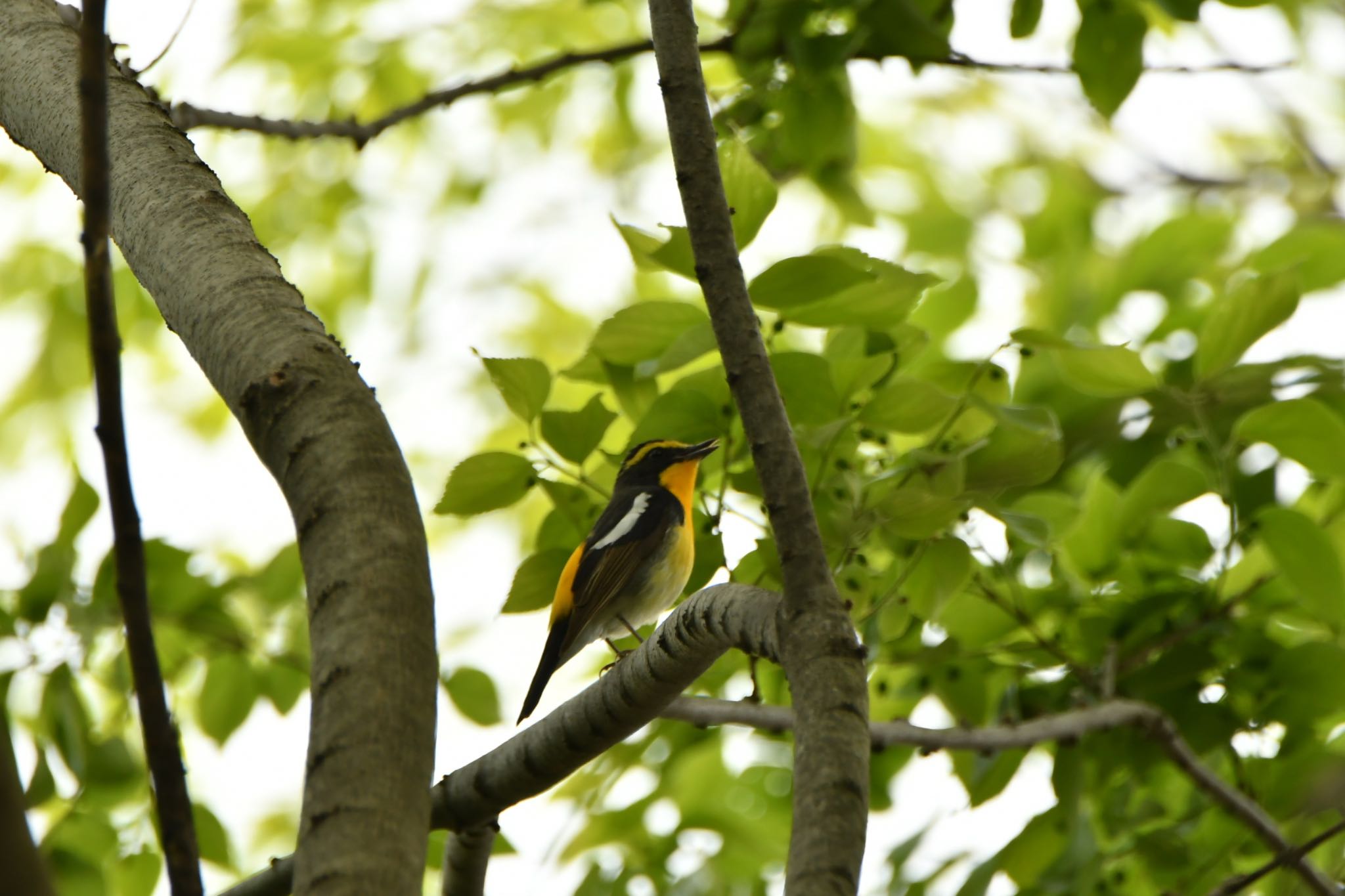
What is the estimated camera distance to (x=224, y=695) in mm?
3205

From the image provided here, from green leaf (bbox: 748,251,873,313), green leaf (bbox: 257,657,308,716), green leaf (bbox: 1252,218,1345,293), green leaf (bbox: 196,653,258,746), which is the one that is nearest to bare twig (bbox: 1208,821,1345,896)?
green leaf (bbox: 748,251,873,313)

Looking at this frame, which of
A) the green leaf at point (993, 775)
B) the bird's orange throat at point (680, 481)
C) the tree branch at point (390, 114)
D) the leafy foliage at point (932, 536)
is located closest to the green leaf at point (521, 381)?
the leafy foliage at point (932, 536)

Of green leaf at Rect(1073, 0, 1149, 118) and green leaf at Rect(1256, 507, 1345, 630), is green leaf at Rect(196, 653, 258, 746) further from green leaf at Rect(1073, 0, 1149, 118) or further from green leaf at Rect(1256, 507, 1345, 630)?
green leaf at Rect(1073, 0, 1149, 118)

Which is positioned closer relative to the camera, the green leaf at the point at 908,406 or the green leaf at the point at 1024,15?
the green leaf at the point at 908,406

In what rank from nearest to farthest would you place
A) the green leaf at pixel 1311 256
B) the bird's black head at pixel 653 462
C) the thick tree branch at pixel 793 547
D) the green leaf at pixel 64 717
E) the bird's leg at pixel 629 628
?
1. the thick tree branch at pixel 793 547
2. the green leaf at pixel 64 717
3. the green leaf at pixel 1311 256
4. the bird's leg at pixel 629 628
5. the bird's black head at pixel 653 462

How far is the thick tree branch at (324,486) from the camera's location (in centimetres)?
112

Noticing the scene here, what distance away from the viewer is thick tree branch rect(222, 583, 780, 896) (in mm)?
1651

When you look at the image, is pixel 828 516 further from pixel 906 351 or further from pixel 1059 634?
pixel 1059 634

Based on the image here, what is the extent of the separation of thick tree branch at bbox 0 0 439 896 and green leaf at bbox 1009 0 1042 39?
2066mm

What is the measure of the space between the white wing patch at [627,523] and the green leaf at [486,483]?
1252mm

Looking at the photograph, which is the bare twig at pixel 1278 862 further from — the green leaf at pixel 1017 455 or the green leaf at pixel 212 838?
the green leaf at pixel 212 838

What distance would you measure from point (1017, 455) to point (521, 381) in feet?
3.15

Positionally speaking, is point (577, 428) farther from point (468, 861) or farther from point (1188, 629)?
point (1188, 629)

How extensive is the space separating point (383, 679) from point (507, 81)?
2537 millimetres
